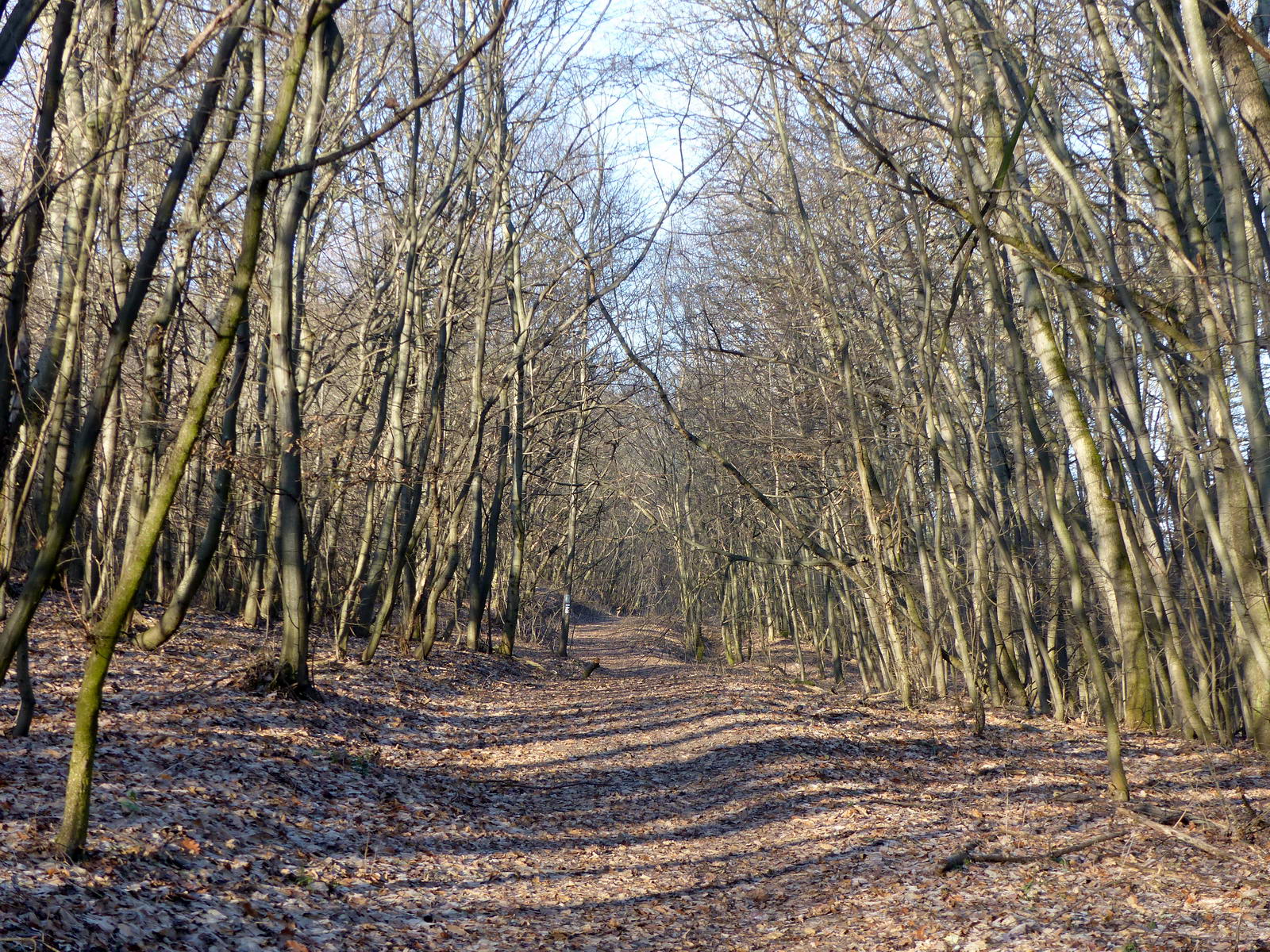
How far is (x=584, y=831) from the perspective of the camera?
734 centimetres

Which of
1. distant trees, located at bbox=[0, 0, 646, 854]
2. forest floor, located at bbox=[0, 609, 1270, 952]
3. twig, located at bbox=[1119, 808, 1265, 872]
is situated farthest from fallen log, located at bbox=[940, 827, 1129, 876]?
distant trees, located at bbox=[0, 0, 646, 854]

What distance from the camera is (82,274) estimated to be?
6.21 meters

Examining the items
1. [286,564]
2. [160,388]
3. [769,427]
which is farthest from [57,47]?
[769,427]

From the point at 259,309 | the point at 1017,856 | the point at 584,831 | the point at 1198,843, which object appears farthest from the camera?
the point at 259,309

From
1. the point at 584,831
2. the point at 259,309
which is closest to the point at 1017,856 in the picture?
the point at 584,831

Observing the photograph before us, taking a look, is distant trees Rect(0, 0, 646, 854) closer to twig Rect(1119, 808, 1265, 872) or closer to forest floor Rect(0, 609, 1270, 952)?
forest floor Rect(0, 609, 1270, 952)

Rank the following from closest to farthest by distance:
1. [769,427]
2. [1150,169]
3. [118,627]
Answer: [118,627] → [1150,169] → [769,427]

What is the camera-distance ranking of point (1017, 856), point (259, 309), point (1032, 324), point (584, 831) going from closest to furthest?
point (1017, 856) < point (584, 831) < point (1032, 324) < point (259, 309)

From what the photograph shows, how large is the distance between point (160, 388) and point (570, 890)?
6349mm

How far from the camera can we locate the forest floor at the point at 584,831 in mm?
4707

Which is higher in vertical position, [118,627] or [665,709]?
[118,627]

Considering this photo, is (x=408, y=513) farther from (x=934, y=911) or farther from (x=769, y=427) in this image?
(x=934, y=911)

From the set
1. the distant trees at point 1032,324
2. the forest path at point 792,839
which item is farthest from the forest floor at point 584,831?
the distant trees at point 1032,324

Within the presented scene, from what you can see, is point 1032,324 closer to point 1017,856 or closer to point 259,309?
point 1017,856
